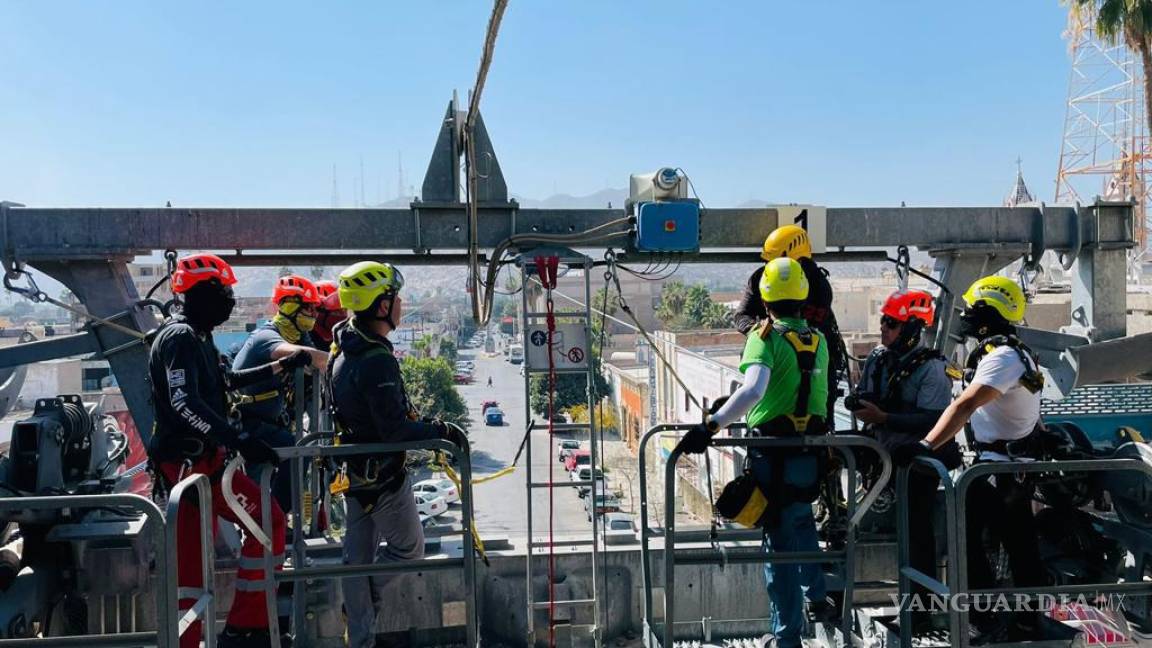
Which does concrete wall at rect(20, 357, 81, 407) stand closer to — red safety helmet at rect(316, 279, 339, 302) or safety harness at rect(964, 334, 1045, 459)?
red safety helmet at rect(316, 279, 339, 302)

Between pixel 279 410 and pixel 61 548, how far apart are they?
1.69 meters

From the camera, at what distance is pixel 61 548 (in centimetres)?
599

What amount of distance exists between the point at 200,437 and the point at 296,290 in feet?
6.87

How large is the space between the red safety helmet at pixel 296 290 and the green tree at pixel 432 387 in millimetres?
49002

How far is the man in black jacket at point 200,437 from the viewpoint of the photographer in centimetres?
478

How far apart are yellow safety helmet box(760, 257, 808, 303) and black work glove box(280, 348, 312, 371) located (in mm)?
2918

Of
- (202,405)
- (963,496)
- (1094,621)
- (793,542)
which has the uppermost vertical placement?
(202,405)

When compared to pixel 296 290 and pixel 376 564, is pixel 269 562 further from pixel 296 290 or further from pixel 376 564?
pixel 296 290

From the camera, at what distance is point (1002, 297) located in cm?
509

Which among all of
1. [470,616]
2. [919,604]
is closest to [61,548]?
[470,616]

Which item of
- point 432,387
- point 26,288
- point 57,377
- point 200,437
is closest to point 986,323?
point 200,437

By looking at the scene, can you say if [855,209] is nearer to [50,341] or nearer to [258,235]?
[258,235]

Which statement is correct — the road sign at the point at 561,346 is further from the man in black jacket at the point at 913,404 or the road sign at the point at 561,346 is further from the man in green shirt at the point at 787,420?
the man in green shirt at the point at 787,420

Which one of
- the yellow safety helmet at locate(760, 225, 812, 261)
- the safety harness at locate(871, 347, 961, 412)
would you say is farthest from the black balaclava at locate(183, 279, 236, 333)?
the safety harness at locate(871, 347, 961, 412)
